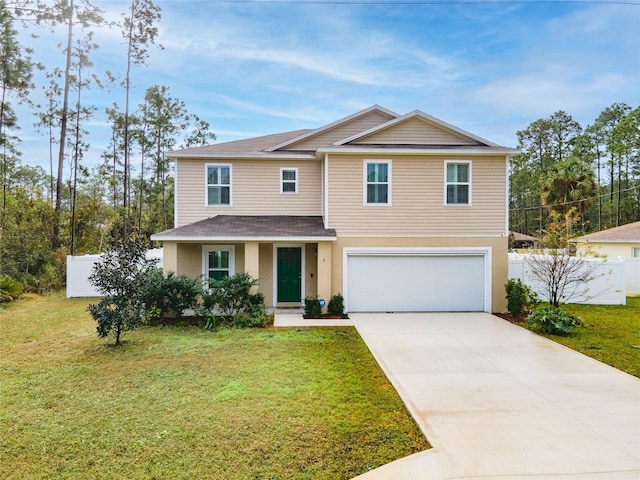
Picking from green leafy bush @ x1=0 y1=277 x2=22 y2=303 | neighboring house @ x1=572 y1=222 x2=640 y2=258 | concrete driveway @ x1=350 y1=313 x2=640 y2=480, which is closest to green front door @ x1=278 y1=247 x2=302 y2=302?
concrete driveway @ x1=350 y1=313 x2=640 y2=480

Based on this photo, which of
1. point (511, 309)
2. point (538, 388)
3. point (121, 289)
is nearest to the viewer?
point (538, 388)

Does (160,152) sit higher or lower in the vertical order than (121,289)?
higher

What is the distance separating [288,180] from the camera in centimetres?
1417

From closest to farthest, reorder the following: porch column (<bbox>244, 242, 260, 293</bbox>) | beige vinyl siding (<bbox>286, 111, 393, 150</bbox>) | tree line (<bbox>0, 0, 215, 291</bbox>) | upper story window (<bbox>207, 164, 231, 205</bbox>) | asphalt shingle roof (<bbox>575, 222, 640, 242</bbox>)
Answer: porch column (<bbox>244, 242, 260, 293</bbox>), upper story window (<bbox>207, 164, 231, 205</bbox>), beige vinyl siding (<bbox>286, 111, 393, 150</bbox>), tree line (<bbox>0, 0, 215, 291</bbox>), asphalt shingle roof (<bbox>575, 222, 640, 242</bbox>)

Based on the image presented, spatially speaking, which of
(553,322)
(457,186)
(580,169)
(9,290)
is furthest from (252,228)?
(580,169)

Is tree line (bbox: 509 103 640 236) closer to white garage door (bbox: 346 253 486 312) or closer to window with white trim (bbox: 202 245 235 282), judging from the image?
white garage door (bbox: 346 253 486 312)

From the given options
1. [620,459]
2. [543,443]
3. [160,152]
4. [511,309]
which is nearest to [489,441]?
[543,443]

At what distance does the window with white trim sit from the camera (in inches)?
523

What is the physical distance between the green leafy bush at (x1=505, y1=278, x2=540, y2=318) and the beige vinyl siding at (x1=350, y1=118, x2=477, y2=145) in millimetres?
4819

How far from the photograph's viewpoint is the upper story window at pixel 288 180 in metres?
14.1

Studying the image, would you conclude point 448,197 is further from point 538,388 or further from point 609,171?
point 609,171

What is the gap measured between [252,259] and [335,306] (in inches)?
116

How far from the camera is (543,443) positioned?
15.1ft

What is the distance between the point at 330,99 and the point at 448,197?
954cm
